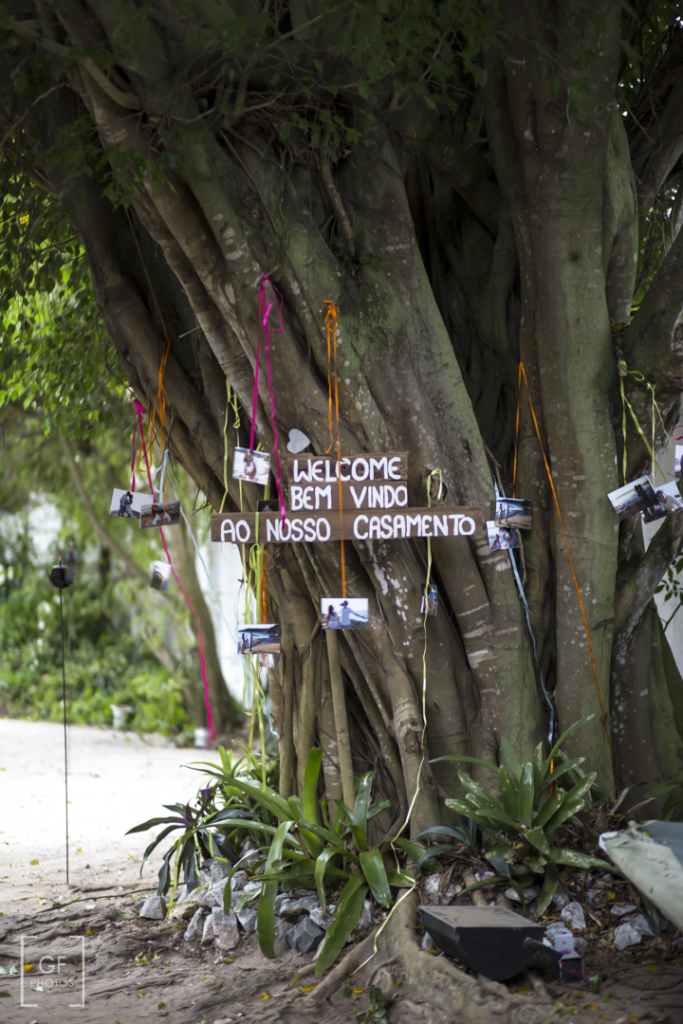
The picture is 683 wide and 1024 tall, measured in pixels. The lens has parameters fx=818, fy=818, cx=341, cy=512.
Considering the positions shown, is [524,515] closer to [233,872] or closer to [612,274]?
[612,274]

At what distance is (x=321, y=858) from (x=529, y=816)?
2.62 ft

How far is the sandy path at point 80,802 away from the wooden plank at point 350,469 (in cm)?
129

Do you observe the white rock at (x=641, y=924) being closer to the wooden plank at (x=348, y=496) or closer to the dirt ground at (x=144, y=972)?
the dirt ground at (x=144, y=972)

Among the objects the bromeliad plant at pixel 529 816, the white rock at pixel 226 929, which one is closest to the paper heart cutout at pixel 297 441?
the bromeliad plant at pixel 529 816

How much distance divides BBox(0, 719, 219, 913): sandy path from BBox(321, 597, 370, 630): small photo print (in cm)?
92

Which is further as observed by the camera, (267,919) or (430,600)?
(430,600)

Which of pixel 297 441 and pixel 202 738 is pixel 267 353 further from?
pixel 202 738

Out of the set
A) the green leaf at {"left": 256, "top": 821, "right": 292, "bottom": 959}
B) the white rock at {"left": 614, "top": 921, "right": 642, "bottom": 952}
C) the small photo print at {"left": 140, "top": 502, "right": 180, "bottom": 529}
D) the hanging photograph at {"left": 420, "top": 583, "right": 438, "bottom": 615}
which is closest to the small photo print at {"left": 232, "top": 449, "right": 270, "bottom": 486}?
the small photo print at {"left": 140, "top": 502, "right": 180, "bottom": 529}

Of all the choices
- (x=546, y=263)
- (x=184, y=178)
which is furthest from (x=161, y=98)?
(x=546, y=263)

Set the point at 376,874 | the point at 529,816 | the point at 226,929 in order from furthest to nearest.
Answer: the point at 226,929, the point at 376,874, the point at 529,816

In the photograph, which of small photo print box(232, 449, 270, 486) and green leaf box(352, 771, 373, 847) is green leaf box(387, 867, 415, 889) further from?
small photo print box(232, 449, 270, 486)

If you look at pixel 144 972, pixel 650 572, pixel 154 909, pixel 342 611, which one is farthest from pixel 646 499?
pixel 154 909

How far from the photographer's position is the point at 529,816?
2955 mm

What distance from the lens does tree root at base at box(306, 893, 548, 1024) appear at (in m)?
2.42
